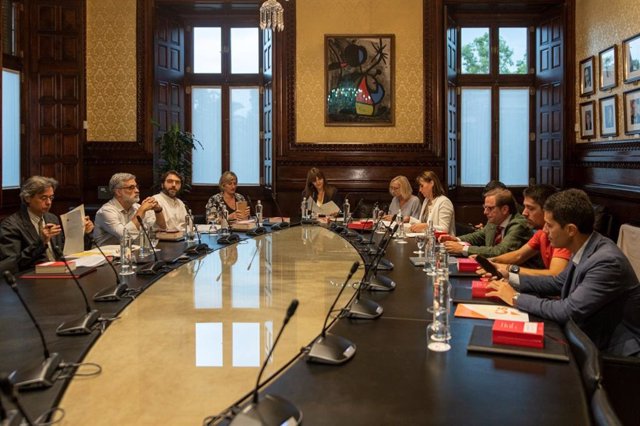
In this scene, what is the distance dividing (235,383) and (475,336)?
0.84 meters

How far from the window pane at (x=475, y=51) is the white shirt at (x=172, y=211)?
513 centimetres

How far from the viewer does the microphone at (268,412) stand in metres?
1.50

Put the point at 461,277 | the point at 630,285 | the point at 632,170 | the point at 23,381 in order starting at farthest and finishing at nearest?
1. the point at 632,170
2. the point at 461,277
3. the point at 630,285
4. the point at 23,381

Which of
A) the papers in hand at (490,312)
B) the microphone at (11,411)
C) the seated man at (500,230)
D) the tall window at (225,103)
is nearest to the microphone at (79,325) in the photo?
Result: the microphone at (11,411)

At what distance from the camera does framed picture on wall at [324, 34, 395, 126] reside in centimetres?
877

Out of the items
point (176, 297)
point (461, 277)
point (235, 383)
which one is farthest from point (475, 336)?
point (176, 297)

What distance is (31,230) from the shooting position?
4.21 metres

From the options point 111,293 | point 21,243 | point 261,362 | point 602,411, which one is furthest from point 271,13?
point 602,411

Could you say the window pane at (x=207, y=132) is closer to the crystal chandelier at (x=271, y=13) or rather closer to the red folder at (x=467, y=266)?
the crystal chandelier at (x=271, y=13)

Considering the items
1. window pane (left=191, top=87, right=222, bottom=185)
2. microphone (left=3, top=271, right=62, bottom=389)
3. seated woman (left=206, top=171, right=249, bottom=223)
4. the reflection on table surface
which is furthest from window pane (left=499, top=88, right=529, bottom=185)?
microphone (left=3, top=271, right=62, bottom=389)

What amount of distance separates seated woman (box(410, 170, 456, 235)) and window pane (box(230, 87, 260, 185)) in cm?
379

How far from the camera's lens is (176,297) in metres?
3.07

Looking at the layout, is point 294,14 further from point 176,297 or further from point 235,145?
point 176,297

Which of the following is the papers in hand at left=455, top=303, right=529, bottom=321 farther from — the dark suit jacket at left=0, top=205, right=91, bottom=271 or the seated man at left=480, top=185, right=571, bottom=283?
the dark suit jacket at left=0, top=205, right=91, bottom=271
